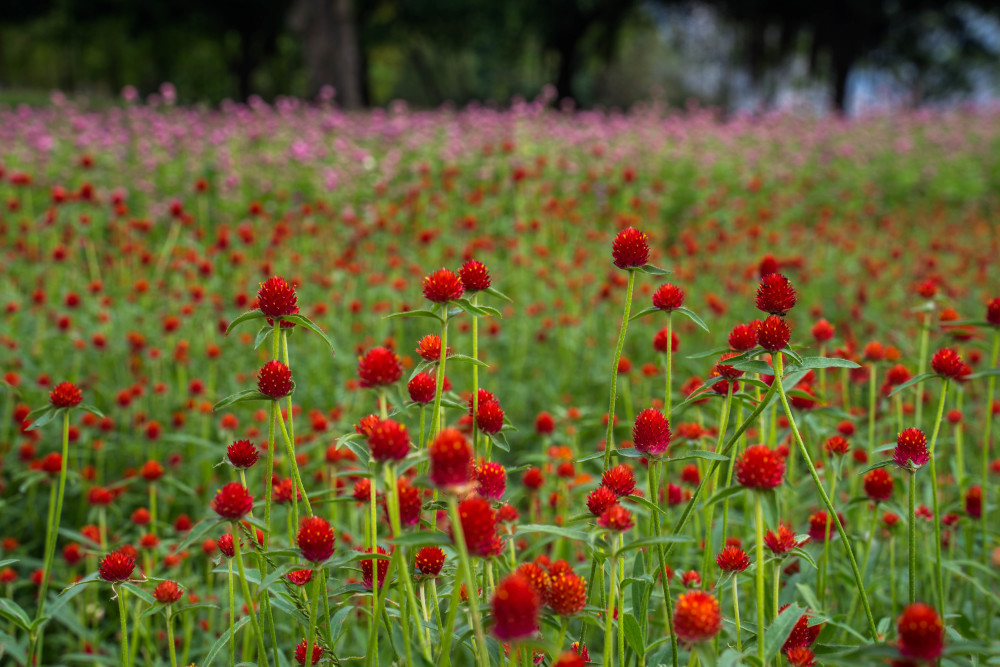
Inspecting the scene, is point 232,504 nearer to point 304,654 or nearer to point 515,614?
point 304,654

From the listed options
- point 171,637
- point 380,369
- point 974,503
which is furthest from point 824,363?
point 171,637

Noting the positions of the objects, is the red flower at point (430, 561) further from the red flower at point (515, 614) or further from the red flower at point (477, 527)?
the red flower at point (515, 614)

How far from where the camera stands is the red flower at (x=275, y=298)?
1337 mm

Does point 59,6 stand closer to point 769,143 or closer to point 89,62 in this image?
point 89,62

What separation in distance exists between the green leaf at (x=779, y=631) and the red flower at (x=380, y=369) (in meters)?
0.66

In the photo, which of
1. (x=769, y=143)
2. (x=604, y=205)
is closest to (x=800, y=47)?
(x=769, y=143)

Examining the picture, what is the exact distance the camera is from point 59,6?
27.4 m

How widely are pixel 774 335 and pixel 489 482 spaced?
527 millimetres

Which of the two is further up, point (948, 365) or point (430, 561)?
point (948, 365)

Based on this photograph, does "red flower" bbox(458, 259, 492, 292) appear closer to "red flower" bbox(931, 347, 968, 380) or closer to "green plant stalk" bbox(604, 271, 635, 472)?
"green plant stalk" bbox(604, 271, 635, 472)

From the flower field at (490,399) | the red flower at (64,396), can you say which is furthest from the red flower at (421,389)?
the red flower at (64,396)

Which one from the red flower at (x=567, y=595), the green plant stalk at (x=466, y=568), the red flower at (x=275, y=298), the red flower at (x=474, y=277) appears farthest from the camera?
the red flower at (x=474, y=277)

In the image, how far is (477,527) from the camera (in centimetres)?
100

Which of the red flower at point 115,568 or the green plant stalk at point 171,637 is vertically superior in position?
the red flower at point 115,568
